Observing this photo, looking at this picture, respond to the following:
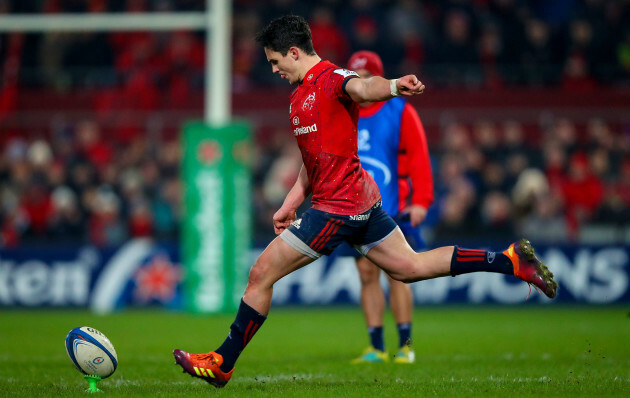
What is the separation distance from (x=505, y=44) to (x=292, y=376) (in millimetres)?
12809

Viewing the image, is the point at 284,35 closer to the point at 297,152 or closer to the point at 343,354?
the point at 343,354

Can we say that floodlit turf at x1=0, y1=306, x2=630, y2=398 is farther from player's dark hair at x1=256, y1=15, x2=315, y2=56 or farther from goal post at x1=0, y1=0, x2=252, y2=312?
player's dark hair at x1=256, y1=15, x2=315, y2=56

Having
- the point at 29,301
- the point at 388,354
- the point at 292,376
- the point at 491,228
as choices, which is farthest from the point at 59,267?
the point at 292,376

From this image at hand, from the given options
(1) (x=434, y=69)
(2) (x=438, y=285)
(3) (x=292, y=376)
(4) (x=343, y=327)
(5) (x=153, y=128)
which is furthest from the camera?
(1) (x=434, y=69)

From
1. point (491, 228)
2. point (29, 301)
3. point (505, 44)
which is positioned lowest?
point (29, 301)

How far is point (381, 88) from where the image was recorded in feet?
17.8

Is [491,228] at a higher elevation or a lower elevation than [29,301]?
higher

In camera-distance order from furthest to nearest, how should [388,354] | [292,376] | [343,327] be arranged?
[343,327] < [388,354] < [292,376]

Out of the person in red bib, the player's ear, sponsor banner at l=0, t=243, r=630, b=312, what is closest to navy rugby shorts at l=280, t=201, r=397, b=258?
the person in red bib

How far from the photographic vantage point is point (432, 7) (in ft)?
64.5

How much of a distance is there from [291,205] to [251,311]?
809mm

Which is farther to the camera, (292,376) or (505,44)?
(505,44)

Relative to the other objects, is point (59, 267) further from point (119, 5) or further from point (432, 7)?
point (432, 7)

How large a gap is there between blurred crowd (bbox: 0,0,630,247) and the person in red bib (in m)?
9.10
